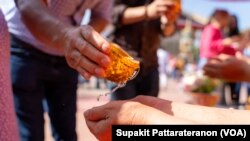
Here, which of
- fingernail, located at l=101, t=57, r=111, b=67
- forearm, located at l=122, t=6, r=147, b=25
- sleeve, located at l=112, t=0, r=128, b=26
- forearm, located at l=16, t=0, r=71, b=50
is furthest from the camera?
sleeve, located at l=112, t=0, r=128, b=26

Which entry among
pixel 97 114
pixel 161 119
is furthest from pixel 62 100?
pixel 161 119

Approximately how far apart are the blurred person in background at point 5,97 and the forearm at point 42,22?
29cm

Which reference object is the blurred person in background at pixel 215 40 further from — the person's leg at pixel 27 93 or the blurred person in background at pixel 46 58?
the person's leg at pixel 27 93

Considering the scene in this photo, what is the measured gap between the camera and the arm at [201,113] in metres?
1.15

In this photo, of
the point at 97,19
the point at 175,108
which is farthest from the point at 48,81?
the point at 175,108

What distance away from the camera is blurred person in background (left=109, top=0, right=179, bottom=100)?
2572mm

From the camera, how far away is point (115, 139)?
3.51 ft

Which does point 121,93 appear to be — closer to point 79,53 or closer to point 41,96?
point 41,96

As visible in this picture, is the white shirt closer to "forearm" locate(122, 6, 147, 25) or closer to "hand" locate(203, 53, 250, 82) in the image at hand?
"forearm" locate(122, 6, 147, 25)

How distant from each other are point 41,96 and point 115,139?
1.06 m

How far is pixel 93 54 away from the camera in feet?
4.30

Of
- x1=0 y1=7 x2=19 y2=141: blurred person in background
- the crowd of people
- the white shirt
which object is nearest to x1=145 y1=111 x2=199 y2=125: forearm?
the crowd of people

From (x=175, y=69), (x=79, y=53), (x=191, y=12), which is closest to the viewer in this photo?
(x=79, y=53)

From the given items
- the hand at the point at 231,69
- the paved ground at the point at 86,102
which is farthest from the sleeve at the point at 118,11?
the hand at the point at 231,69
